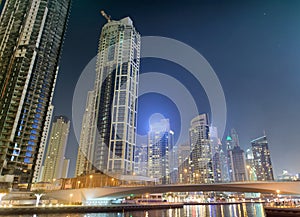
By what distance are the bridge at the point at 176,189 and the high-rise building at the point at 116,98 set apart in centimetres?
4504

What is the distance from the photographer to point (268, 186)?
184 ft

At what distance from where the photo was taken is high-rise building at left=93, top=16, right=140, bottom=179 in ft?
418

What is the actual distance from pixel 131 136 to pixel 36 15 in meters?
81.6

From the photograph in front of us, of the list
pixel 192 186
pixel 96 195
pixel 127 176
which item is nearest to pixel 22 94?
pixel 96 195

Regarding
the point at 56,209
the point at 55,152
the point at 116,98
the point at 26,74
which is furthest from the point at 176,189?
the point at 55,152

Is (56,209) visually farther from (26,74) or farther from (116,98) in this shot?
(116,98)

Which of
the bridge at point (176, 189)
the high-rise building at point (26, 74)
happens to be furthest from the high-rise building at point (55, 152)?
the bridge at point (176, 189)

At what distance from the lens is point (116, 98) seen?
462 feet

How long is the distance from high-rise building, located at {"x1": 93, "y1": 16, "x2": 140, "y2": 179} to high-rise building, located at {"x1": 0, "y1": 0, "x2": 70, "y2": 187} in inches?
1599

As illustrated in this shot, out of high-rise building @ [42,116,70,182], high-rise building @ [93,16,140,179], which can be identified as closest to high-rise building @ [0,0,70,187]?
high-rise building @ [93,16,140,179]

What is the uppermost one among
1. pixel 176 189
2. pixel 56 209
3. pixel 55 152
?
pixel 55 152

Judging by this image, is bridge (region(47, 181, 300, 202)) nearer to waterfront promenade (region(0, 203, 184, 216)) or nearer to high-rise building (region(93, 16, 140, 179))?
waterfront promenade (region(0, 203, 184, 216))

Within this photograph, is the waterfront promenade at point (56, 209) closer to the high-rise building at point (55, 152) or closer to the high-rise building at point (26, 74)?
the high-rise building at point (26, 74)

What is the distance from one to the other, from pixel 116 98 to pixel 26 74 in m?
55.5
